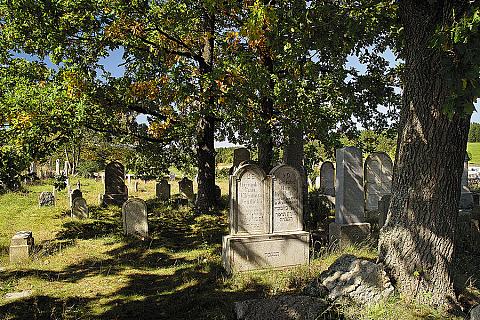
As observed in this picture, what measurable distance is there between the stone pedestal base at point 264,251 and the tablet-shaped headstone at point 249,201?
0.21 m

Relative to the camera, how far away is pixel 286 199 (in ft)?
25.8

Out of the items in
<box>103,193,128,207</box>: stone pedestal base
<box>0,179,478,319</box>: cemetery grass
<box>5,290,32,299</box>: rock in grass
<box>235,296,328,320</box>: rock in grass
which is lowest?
<box>5,290,32,299</box>: rock in grass

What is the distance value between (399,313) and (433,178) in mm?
1904

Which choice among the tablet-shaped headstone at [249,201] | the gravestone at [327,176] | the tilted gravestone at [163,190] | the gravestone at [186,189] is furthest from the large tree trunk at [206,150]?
the tablet-shaped headstone at [249,201]

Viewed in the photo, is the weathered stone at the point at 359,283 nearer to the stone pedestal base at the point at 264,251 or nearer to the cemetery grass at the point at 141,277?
the cemetery grass at the point at 141,277

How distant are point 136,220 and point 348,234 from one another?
5.97 m

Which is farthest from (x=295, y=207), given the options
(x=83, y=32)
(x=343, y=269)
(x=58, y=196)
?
(x=58, y=196)

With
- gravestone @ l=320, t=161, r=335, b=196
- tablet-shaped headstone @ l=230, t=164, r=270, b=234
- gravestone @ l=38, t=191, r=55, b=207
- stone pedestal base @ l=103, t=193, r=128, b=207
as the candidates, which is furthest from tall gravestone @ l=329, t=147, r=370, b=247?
gravestone @ l=38, t=191, r=55, b=207

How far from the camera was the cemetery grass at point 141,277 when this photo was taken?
554 centimetres

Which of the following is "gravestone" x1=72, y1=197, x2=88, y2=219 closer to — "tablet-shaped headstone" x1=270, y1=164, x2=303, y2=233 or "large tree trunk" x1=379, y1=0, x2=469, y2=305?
"tablet-shaped headstone" x1=270, y1=164, x2=303, y2=233

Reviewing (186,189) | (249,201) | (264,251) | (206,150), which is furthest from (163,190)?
(264,251)

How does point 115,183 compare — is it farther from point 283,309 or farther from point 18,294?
point 283,309

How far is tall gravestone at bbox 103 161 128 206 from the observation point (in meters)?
15.8

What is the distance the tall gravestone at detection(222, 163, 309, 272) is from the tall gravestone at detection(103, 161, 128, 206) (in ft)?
31.4
